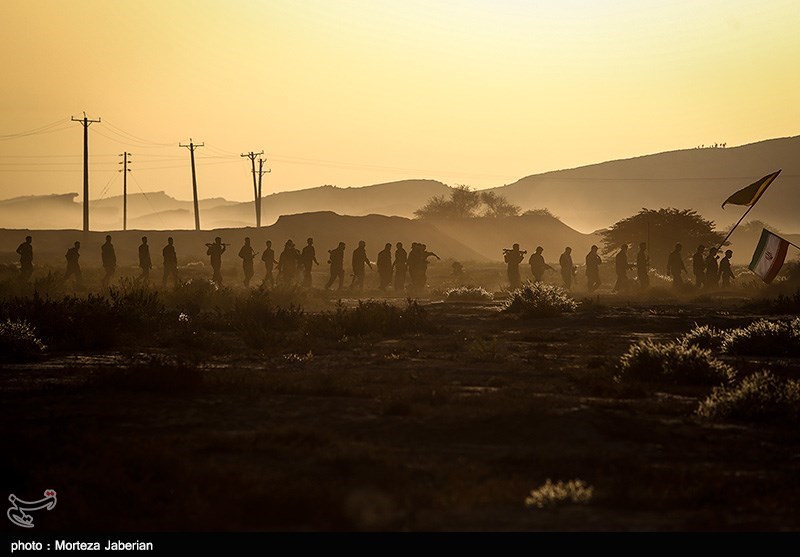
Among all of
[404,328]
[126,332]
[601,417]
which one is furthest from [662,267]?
[601,417]

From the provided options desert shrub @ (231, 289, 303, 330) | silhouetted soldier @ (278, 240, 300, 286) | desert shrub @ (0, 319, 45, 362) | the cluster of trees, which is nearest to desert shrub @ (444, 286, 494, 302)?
silhouetted soldier @ (278, 240, 300, 286)

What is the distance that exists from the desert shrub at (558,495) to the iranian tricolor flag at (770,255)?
20.8 metres

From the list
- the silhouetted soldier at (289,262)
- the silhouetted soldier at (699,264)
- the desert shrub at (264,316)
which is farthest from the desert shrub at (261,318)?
the silhouetted soldier at (699,264)

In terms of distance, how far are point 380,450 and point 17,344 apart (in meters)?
10.2

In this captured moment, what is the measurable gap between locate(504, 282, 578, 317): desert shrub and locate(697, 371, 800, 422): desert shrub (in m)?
16.8

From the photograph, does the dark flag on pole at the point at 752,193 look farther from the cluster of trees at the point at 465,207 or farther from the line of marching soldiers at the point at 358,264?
the cluster of trees at the point at 465,207

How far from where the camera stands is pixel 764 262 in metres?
28.8

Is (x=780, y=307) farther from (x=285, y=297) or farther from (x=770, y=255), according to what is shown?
(x=285, y=297)

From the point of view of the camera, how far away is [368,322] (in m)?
23.9

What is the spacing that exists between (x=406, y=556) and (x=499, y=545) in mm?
604

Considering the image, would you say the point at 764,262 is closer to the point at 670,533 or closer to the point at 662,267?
the point at 670,533

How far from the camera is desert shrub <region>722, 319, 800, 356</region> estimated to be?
19.6m

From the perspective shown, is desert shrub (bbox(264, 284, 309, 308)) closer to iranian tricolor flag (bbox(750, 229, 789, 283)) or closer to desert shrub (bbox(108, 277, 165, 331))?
desert shrub (bbox(108, 277, 165, 331))

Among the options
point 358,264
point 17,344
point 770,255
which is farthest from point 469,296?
point 17,344
